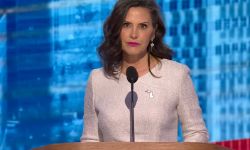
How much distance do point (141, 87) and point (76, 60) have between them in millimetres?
1314

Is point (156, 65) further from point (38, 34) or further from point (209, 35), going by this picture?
point (38, 34)

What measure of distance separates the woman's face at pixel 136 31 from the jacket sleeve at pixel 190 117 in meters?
0.25

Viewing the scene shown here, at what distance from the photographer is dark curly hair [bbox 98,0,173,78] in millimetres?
2699

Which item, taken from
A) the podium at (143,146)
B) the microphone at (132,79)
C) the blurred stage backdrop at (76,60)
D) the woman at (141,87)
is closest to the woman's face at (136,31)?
the woman at (141,87)

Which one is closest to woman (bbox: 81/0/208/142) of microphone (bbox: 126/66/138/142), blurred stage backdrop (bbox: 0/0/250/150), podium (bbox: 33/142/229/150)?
microphone (bbox: 126/66/138/142)

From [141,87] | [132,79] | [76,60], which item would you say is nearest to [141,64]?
[141,87]

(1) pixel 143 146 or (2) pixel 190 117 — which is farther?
(2) pixel 190 117

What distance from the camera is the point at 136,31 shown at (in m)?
2.64

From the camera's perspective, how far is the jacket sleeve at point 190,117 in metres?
2.64

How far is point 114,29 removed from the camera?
2.72 meters

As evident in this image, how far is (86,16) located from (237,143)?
3.95 ft

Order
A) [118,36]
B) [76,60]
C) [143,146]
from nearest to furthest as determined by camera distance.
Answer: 1. [143,146]
2. [118,36]
3. [76,60]

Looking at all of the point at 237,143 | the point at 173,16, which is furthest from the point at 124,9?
the point at 237,143

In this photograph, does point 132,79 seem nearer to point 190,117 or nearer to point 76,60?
point 190,117
